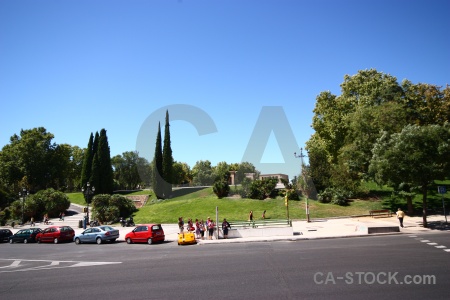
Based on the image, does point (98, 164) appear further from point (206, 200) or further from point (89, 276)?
point (89, 276)

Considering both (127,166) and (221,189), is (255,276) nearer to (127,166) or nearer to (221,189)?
(221,189)

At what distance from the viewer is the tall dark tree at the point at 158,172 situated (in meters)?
56.6

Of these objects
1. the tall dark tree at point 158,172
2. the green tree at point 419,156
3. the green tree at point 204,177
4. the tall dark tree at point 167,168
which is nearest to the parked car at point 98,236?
the green tree at point 419,156

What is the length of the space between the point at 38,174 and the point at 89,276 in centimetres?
6968

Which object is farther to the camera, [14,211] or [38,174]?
[38,174]

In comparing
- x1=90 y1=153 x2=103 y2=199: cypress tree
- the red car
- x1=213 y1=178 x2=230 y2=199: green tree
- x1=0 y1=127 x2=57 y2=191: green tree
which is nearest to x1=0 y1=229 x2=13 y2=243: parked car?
the red car

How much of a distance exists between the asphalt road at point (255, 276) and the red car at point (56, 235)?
12.8m

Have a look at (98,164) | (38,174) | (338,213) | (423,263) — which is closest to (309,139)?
(338,213)

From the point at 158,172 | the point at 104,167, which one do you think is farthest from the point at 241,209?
the point at 104,167

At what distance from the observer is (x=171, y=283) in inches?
415

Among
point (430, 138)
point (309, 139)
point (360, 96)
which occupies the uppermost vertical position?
point (360, 96)

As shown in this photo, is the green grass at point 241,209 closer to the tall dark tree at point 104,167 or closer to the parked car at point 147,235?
the parked car at point 147,235

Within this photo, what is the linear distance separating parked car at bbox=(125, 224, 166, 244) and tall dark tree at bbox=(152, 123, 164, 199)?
3149 cm

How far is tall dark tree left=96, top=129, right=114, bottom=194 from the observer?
59594 millimetres
